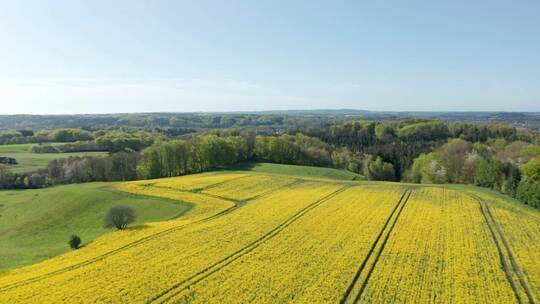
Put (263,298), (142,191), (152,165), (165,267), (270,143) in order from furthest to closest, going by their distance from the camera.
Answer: (270,143)
(152,165)
(142,191)
(165,267)
(263,298)

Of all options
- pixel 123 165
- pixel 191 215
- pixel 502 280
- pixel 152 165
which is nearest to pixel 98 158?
pixel 123 165

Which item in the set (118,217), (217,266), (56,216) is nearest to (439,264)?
(217,266)

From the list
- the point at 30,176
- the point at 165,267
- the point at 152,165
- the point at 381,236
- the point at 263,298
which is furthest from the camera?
the point at 152,165

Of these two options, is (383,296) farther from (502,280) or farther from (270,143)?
(270,143)

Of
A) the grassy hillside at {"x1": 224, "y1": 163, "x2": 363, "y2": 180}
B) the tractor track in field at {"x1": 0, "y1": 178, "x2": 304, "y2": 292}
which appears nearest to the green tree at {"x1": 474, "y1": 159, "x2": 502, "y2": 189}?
the grassy hillside at {"x1": 224, "y1": 163, "x2": 363, "y2": 180}

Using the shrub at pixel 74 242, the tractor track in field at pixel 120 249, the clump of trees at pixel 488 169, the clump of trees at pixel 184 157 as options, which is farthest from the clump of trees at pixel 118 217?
the clump of trees at pixel 488 169

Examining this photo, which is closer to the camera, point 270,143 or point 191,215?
point 191,215
